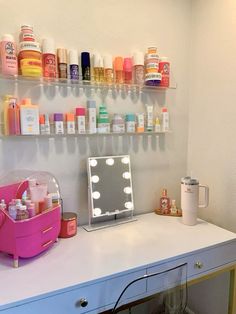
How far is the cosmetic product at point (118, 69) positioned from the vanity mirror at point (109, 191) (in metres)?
0.44

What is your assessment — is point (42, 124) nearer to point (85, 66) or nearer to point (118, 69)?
point (85, 66)

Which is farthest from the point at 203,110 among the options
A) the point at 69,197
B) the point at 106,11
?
the point at 69,197

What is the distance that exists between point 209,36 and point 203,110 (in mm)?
440

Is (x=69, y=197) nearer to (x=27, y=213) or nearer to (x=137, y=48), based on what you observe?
(x=27, y=213)

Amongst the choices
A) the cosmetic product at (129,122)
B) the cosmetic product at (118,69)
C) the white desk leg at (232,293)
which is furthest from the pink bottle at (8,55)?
the white desk leg at (232,293)

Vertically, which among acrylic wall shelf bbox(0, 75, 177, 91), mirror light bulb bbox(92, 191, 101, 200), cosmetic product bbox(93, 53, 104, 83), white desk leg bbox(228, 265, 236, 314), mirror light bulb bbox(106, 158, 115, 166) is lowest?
white desk leg bbox(228, 265, 236, 314)

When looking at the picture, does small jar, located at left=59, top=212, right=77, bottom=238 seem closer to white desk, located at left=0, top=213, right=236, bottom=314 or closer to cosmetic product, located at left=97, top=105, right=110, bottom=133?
white desk, located at left=0, top=213, right=236, bottom=314

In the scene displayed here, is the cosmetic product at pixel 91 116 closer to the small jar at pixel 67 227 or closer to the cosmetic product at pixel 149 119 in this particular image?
the cosmetic product at pixel 149 119

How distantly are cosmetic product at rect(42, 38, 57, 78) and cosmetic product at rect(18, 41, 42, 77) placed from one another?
44 mm

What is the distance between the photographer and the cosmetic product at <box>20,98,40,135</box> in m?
1.19

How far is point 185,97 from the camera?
173 cm

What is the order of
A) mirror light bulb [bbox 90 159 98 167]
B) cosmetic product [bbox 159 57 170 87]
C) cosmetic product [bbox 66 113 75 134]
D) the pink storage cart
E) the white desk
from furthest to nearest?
cosmetic product [bbox 159 57 170 87]
mirror light bulb [bbox 90 159 98 167]
cosmetic product [bbox 66 113 75 134]
the pink storage cart
the white desk

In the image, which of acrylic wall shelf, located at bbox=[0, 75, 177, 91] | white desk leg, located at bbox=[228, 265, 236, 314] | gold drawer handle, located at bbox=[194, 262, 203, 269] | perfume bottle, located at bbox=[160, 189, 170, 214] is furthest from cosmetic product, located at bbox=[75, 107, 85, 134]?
white desk leg, located at bbox=[228, 265, 236, 314]

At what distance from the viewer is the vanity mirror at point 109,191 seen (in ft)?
4.66
